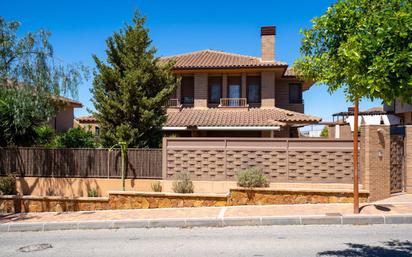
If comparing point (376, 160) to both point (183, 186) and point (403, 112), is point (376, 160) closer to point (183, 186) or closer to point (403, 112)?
point (183, 186)

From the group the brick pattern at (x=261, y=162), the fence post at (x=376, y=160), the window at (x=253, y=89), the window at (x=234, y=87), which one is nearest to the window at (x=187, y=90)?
the window at (x=234, y=87)

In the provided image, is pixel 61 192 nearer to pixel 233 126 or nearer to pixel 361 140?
pixel 233 126

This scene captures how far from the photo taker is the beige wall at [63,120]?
2727 centimetres

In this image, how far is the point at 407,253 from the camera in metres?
6.80

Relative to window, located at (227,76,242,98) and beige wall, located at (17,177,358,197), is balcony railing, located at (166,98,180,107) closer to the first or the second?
window, located at (227,76,242,98)

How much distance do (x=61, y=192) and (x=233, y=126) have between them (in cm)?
820

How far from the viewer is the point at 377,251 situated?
693 cm

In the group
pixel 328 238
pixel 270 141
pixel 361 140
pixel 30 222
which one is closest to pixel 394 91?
pixel 328 238

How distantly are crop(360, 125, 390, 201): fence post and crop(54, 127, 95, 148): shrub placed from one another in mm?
12198

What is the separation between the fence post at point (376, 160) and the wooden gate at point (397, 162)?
1.99ft

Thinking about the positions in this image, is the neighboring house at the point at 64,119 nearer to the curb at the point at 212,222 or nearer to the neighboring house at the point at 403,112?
the curb at the point at 212,222

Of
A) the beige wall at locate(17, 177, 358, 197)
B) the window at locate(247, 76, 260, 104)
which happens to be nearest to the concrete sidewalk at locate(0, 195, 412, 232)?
the beige wall at locate(17, 177, 358, 197)

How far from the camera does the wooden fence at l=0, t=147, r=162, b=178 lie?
13766mm

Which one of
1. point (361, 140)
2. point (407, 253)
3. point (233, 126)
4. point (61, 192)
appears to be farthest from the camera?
point (233, 126)
